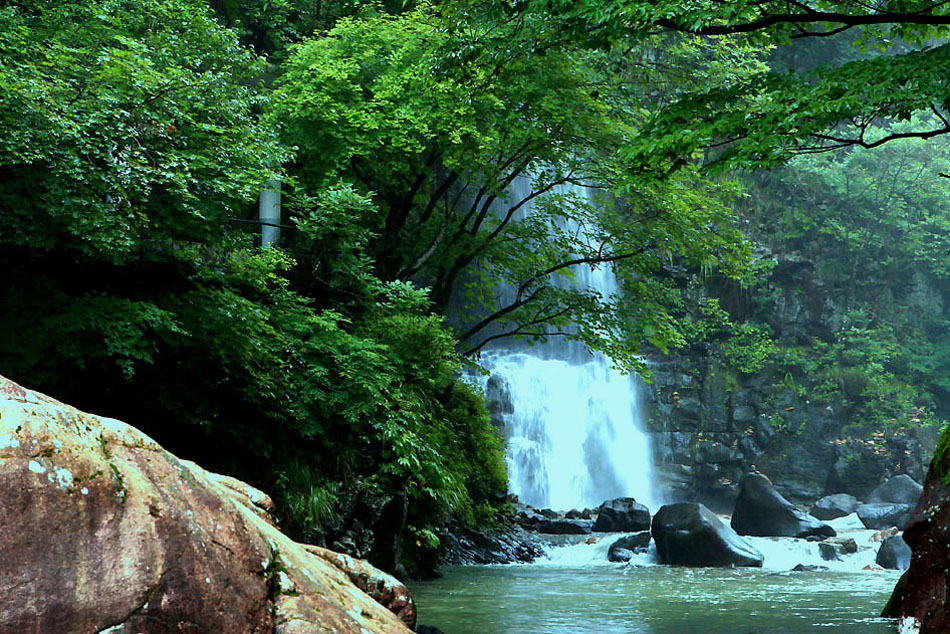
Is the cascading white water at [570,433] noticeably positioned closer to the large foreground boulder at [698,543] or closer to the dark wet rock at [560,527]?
the dark wet rock at [560,527]

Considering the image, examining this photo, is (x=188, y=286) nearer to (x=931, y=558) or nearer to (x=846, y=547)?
(x=931, y=558)

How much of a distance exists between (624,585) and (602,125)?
8108 millimetres

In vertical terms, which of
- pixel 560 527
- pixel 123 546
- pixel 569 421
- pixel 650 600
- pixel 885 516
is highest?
pixel 569 421

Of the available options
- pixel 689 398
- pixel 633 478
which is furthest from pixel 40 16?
pixel 689 398

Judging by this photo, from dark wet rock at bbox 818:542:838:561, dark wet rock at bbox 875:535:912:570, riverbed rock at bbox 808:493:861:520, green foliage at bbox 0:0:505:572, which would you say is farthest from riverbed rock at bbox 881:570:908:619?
riverbed rock at bbox 808:493:861:520

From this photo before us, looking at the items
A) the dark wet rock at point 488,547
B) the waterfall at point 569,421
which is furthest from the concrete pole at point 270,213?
the waterfall at point 569,421

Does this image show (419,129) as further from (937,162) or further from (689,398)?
(937,162)

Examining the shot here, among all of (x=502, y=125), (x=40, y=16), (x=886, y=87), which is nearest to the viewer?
(x=886, y=87)

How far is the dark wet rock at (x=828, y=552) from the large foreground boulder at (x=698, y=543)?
90.8 inches

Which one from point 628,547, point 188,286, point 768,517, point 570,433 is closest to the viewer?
point 188,286

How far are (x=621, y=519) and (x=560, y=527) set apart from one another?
153 cm

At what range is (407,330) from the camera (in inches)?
491

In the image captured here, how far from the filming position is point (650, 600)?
38.7 ft

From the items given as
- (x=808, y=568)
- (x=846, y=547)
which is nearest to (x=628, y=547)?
(x=808, y=568)
